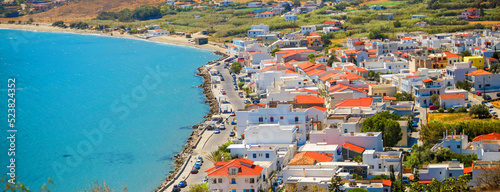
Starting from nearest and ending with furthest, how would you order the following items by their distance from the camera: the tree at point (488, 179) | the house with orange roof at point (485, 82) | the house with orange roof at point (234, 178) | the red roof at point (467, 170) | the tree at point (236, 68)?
1. the tree at point (488, 179)
2. the red roof at point (467, 170)
3. the house with orange roof at point (234, 178)
4. the house with orange roof at point (485, 82)
5. the tree at point (236, 68)

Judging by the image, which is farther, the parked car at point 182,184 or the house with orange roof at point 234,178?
the parked car at point 182,184

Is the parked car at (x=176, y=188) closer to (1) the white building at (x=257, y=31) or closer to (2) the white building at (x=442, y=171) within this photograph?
(2) the white building at (x=442, y=171)

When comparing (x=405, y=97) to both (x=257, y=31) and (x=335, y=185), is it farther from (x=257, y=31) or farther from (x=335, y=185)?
(x=257, y=31)

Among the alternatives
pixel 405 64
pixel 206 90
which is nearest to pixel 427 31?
pixel 405 64

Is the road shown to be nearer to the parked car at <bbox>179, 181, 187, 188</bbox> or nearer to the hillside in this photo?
the parked car at <bbox>179, 181, 187, 188</bbox>

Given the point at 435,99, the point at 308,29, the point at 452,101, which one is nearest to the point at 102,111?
the point at 435,99

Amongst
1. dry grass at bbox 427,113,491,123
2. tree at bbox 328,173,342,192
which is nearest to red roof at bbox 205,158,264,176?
tree at bbox 328,173,342,192

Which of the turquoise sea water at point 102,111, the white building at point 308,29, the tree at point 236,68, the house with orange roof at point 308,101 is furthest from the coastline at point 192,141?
the white building at point 308,29
